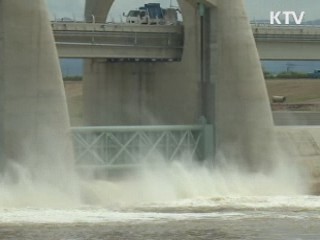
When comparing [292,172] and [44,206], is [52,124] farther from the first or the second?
[292,172]

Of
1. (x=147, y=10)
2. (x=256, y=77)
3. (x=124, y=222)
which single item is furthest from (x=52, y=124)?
(x=147, y=10)

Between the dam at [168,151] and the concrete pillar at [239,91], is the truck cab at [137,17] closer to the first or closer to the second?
the dam at [168,151]

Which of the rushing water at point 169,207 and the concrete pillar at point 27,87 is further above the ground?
the concrete pillar at point 27,87

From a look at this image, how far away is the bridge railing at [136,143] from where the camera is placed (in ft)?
148

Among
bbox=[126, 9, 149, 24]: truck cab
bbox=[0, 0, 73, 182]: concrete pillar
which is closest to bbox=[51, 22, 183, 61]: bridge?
bbox=[126, 9, 149, 24]: truck cab

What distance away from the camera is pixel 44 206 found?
40188 mm

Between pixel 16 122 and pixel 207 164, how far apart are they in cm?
996

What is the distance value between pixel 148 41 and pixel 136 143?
6.87 m

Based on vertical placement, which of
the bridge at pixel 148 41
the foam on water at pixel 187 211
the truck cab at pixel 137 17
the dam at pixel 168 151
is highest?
the truck cab at pixel 137 17

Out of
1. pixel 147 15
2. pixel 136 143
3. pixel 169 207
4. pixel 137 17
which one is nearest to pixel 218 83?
pixel 136 143

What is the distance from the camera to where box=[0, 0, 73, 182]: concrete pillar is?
41094 millimetres

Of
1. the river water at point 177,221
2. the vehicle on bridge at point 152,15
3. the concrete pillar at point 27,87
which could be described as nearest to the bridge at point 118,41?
the vehicle on bridge at point 152,15

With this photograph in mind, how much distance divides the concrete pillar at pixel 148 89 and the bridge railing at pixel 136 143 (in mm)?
2300

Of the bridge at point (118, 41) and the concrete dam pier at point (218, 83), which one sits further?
the bridge at point (118, 41)
